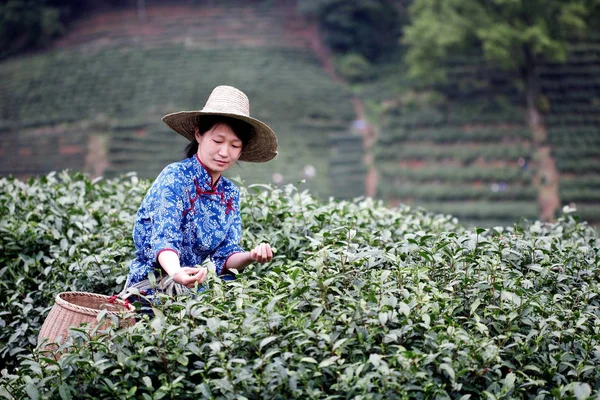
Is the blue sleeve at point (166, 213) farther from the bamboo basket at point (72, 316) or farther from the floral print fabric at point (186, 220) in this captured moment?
the bamboo basket at point (72, 316)

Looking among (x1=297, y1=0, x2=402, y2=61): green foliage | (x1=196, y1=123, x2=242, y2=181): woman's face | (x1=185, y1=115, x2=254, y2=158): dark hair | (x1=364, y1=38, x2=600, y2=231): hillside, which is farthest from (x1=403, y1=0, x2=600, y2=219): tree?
(x1=196, y1=123, x2=242, y2=181): woman's face

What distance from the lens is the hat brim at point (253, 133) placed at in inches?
100

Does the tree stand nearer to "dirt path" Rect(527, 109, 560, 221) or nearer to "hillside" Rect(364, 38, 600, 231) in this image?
"dirt path" Rect(527, 109, 560, 221)

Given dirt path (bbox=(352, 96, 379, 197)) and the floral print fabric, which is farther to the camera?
dirt path (bbox=(352, 96, 379, 197))

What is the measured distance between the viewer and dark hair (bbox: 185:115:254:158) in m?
2.51

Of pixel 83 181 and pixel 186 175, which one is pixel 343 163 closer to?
pixel 83 181

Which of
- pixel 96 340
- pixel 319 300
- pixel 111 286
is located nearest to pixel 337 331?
pixel 319 300

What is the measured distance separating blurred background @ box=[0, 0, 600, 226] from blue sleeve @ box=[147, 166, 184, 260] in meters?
12.4

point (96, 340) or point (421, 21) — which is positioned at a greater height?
point (421, 21)

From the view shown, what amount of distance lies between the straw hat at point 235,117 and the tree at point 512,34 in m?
13.9

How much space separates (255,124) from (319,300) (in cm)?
80

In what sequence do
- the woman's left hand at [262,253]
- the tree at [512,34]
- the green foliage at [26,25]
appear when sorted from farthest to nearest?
the green foliage at [26,25]
the tree at [512,34]
the woman's left hand at [262,253]

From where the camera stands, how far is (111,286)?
2787 millimetres

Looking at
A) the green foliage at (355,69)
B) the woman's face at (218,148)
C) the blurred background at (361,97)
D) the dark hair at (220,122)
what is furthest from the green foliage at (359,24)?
the woman's face at (218,148)
